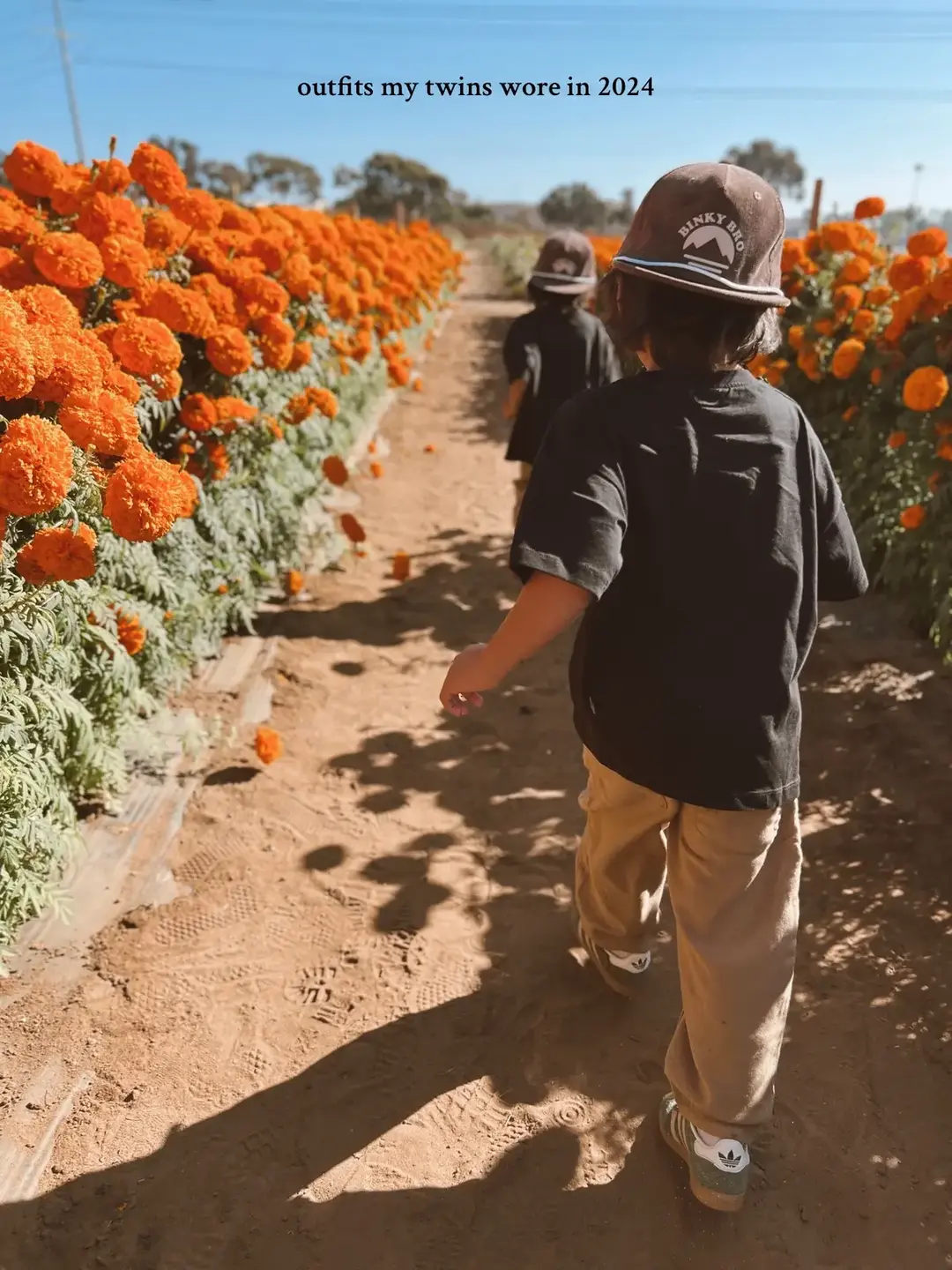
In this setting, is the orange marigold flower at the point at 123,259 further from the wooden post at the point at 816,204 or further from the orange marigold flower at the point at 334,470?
the wooden post at the point at 816,204

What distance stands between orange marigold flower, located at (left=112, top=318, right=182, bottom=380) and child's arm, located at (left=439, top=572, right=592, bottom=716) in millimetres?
1461

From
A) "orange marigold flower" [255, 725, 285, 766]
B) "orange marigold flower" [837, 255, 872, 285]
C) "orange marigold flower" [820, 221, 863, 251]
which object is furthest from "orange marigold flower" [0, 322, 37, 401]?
"orange marigold flower" [820, 221, 863, 251]

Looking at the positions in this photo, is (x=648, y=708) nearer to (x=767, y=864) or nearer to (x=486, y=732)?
(x=767, y=864)

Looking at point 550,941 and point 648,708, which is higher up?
point 648,708

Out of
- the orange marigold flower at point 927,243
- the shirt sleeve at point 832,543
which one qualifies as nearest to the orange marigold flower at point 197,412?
the shirt sleeve at point 832,543

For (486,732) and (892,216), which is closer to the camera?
(486,732)

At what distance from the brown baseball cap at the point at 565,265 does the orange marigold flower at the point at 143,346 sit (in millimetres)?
2261

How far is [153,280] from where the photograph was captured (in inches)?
125

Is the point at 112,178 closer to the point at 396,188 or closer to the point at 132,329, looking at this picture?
the point at 132,329


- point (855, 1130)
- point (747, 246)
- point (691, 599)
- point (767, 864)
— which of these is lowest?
point (855, 1130)

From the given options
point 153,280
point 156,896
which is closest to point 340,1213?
point 156,896

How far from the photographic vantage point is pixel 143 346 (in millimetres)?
2566

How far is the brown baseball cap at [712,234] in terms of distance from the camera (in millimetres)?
1517

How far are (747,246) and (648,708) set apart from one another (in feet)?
2.79
